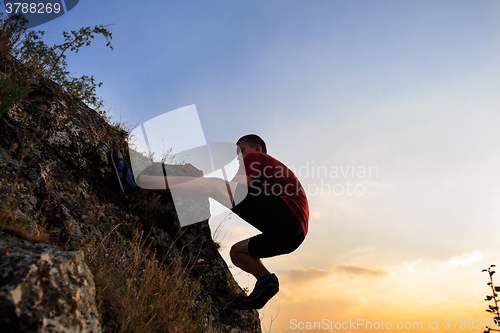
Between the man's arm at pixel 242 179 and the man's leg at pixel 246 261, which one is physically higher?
the man's arm at pixel 242 179

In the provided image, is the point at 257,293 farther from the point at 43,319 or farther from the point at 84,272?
the point at 43,319

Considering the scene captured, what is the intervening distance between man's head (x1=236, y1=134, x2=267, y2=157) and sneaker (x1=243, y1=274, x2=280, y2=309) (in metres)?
1.97

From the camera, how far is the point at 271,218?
347 centimetres

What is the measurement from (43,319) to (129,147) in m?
4.69

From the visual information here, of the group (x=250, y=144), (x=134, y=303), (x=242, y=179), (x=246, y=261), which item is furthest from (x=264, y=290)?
(x=250, y=144)

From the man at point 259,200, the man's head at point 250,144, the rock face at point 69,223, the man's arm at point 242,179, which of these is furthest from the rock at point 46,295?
the man's head at point 250,144

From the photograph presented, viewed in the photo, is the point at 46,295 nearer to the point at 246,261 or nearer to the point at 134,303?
the point at 134,303

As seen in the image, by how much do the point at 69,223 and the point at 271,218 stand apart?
2086mm

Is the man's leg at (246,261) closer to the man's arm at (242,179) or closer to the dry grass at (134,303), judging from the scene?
the man's arm at (242,179)

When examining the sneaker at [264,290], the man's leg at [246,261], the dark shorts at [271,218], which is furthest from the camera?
the man's leg at [246,261]

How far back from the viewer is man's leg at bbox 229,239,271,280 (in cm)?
411

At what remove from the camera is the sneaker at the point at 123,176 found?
431 cm

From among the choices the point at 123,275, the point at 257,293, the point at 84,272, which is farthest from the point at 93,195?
the point at 257,293

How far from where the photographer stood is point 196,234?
5035 mm
